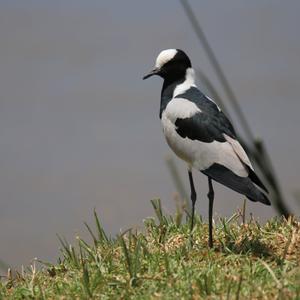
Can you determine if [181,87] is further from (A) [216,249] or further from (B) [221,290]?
(B) [221,290]

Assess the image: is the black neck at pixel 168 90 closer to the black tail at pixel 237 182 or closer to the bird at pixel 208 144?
the bird at pixel 208 144

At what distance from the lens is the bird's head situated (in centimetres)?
568

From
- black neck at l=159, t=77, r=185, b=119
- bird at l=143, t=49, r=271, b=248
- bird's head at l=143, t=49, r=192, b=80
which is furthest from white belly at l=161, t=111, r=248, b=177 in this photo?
bird's head at l=143, t=49, r=192, b=80

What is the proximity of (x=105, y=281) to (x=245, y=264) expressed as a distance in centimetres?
100

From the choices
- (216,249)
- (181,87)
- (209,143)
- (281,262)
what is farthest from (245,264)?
(181,87)

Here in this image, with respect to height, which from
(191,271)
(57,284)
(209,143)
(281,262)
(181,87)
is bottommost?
(281,262)

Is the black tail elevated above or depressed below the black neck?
below

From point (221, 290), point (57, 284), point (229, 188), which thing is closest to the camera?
point (221, 290)

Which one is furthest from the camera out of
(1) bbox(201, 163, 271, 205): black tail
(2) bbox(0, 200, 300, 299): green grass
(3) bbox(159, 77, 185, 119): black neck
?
(3) bbox(159, 77, 185, 119): black neck

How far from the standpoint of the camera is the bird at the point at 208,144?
4.81 meters

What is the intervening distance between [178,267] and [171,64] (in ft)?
6.59

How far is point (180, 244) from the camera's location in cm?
522

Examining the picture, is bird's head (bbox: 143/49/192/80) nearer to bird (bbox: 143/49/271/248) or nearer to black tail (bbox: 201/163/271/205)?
bird (bbox: 143/49/271/248)

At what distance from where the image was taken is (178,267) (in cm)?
440
